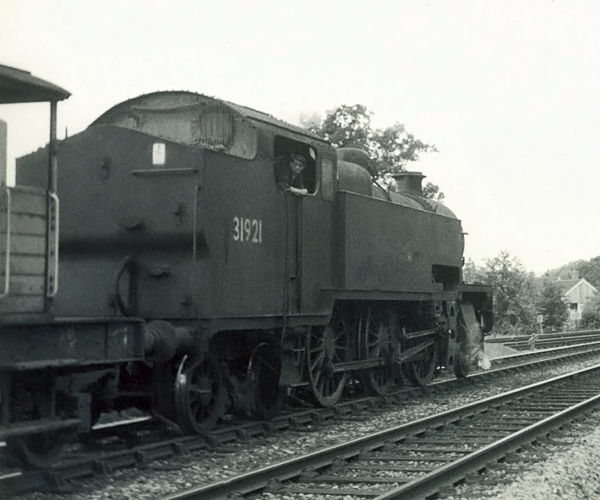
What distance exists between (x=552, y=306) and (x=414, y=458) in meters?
42.0

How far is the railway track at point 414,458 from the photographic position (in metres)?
6.69

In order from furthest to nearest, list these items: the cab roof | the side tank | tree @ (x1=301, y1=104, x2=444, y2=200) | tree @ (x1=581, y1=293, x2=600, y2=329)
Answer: tree @ (x1=581, y1=293, x2=600, y2=329) < tree @ (x1=301, y1=104, x2=444, y2=200) < the side tank < the cab roof

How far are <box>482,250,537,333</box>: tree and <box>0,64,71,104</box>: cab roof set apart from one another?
37070 millimetres

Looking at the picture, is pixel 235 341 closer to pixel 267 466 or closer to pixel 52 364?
pixel 267 466

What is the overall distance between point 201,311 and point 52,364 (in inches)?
92.0

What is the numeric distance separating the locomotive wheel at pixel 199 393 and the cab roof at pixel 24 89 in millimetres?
2993

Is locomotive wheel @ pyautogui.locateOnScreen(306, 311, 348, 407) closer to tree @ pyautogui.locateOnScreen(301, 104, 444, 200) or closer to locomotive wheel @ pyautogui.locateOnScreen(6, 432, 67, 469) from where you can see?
locomotive wheel @ pyautogui.locateOnScreen(6, 432, 67, 469)

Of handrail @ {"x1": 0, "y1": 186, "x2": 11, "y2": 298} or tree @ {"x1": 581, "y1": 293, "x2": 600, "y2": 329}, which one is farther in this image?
tree @ {"x1": 581, "y1": 293, "x2": 600, "y2": 329}

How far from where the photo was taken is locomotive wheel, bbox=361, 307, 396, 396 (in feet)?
40.5

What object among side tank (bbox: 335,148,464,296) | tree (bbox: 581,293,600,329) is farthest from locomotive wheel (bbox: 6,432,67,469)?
tree (bbox: 581,293,600,329)

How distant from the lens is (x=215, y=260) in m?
8.56

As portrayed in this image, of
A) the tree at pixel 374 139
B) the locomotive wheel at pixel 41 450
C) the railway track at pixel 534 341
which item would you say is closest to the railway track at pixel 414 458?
the locomotive wheel at pixel 41 450

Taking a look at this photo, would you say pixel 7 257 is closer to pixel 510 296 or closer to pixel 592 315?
pixel 510 296

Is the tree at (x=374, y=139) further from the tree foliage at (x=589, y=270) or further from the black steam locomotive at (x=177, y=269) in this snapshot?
the tree foliage at (x=589, y=270)
